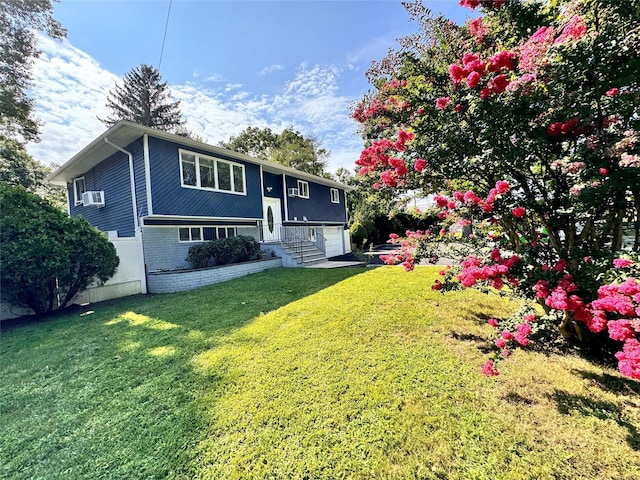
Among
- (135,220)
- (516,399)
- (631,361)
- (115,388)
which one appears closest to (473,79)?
(631,361)

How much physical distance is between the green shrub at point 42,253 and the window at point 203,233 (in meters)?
3.33

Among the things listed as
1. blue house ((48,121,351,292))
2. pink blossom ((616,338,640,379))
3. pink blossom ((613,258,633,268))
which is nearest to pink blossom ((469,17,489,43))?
pink blossom ((613,258,633,268))

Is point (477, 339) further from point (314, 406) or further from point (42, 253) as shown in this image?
point (42, 253)

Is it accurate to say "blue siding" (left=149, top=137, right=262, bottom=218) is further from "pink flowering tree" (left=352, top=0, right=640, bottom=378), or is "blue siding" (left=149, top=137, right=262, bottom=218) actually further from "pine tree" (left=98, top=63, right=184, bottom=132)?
"pine tree" (left=98, top=63, right=184, bottom=132)

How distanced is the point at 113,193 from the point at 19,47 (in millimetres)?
7889

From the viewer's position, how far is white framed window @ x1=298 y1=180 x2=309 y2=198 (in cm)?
1644

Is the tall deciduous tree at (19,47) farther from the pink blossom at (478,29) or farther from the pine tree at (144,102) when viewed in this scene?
the pink blossom at (478,29)

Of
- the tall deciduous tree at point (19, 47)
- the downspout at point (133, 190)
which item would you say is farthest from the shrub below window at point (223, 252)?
the tall deciduous tree at point (19, 47)

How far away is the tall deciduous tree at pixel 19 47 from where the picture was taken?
11.1 meters

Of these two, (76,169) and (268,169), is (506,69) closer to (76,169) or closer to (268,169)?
(268,169)

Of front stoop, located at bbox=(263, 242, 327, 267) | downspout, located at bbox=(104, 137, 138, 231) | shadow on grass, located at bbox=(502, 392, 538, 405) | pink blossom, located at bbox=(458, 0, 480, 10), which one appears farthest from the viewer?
front stoop, located at bbox=(263, 242, 327, 267)

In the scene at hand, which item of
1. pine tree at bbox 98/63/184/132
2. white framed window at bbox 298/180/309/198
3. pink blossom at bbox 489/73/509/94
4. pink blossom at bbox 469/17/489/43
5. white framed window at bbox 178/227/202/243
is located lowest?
white framed window at bbox 178/227/202/243

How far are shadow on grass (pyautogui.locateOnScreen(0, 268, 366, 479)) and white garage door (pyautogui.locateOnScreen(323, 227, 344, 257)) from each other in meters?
11.2

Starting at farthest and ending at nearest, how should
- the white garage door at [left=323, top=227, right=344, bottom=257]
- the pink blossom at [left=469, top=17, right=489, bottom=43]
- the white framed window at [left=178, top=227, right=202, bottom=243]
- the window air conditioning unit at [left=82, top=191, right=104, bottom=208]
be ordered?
1. the white garage door at [left=323, top=227, right=344, bottom=257]
2. the window air conditioning unit at [left=82, top=191, right=104, bottom=208]
3. the white framed window at [left=178, top=227, right=202, bottom=243]
4. the pink blossom at [left=469, top=17, right=489, bottom=43]
